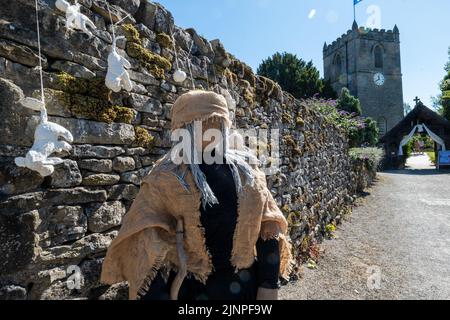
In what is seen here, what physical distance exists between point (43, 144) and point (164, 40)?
1.53m

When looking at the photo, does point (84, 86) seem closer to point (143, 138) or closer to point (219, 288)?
point (143, 138)

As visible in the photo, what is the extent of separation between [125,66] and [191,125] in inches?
35.0

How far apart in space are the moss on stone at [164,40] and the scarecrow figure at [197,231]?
4.01 ft

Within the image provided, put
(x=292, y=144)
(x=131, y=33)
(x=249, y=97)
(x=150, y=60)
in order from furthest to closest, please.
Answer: (x=292, y=144) < (x=249, y=97) < (x=150, y=60) < (x=131, y=33)

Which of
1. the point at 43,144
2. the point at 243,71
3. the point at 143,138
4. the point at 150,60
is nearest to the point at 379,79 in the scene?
the point at 243,71

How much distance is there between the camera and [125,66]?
93.8 inches

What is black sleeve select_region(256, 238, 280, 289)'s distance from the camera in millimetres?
1795

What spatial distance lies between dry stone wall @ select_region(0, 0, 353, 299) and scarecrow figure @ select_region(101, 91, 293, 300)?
1.19ft

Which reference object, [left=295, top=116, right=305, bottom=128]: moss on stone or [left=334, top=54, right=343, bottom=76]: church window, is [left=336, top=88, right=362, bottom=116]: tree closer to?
[left=334, top=54, right=343, bottom=76]: church window

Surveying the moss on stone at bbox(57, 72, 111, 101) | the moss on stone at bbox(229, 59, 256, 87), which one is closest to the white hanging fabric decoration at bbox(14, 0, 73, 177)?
the moss on stone at bbox(57, 72, 111, 101)

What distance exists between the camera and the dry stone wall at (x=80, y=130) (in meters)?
1.73

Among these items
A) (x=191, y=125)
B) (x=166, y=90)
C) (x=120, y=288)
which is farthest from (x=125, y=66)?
(x=120, y=288)

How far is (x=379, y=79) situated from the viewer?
3384cm
